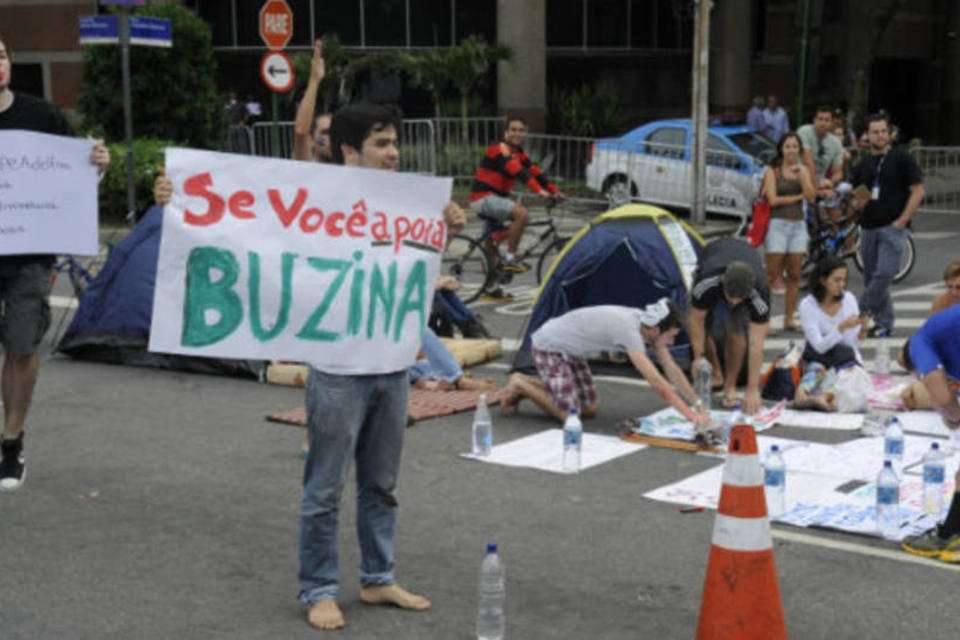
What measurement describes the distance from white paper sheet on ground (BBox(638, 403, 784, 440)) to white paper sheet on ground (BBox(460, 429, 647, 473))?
240mm

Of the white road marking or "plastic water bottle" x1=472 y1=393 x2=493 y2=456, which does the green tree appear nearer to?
"plastic water bottle" x1=472 y1=393 x2=493 y2=456

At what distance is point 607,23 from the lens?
3500 cm

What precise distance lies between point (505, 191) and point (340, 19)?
1799 centimetres

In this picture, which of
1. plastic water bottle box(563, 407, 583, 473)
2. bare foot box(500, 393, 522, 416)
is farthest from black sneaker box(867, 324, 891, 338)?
plastic water bottle box(563, 407, 583, 473)

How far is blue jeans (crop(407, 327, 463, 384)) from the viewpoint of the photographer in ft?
34.6

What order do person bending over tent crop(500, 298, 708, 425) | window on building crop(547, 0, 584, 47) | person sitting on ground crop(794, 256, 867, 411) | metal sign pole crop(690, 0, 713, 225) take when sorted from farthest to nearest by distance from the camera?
window on building crop(547, 0, 584, 47) → metal sign pole crop(690, 0, 713, 225) → person sitting on ground crop(794, 256, 867, 411) → person bending over tent crop(500, 298, 708, 425)

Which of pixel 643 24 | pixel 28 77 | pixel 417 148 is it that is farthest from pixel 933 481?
pixel 643 24

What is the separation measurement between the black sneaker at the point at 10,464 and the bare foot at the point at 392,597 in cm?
249

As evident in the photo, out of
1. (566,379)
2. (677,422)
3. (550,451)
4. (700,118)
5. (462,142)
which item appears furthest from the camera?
(462,142)

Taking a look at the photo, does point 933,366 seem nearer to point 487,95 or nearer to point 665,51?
point 487,95

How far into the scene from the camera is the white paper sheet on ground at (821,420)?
372 inches

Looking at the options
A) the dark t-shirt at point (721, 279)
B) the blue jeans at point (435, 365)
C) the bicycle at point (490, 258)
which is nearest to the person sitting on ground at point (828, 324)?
the dark t-shirt at point (721, 279)

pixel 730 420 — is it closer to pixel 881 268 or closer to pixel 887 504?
pixel 887 504

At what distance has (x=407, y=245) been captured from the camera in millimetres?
5727
